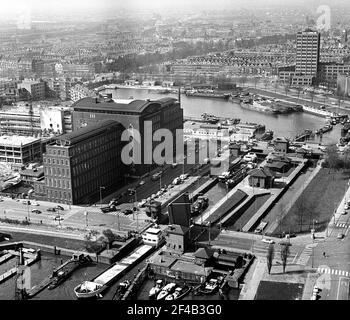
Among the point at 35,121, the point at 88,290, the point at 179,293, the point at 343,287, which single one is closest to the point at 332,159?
the point at 343,287

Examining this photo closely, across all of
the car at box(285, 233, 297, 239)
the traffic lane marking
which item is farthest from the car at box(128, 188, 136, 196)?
the traffic lane marking

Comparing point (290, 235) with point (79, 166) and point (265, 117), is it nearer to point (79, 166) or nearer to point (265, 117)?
point (79, 166)

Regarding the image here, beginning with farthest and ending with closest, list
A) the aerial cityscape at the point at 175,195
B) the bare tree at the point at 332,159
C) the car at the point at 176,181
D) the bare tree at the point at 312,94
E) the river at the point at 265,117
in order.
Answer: the bare tree at the point at 312,94, the river at the point at 265,117, the bare tree at the point at 332,159, the car at the point at 176,181, the aerial cityscape at the point at 175,195

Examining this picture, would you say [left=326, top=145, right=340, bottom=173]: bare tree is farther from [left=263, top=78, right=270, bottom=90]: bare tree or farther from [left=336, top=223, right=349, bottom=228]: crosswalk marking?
[left=263, top=78, right=270, bottom=90]: bare tree

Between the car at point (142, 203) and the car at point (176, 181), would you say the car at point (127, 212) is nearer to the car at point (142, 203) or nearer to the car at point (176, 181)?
the car at point (142, 203)

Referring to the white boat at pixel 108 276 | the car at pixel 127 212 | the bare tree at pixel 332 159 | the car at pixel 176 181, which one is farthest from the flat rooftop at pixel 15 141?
the bare tree at pixel 332 159

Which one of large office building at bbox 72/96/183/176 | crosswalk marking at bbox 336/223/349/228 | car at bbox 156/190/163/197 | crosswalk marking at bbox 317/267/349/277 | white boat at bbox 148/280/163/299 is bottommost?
white boat at bbox 148/280/163/299
